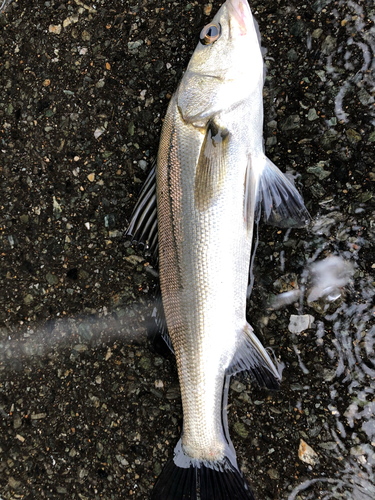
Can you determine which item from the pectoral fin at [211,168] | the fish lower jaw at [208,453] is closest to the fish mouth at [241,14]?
the pectoral fin at [211,168]

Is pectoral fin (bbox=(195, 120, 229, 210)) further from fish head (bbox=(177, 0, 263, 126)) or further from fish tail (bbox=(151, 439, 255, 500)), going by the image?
fish tail (bbox=(151, 439, 255, 500))

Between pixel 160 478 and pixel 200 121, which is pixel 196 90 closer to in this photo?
pixel 200 121

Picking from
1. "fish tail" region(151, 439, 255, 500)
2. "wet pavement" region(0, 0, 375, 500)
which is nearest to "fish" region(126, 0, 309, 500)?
"fish tail" region(151, 439, 255, 500)

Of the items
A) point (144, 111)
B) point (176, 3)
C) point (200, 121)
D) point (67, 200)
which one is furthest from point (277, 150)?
point (67, 200)

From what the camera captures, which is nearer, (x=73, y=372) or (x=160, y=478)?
(x=160, y=478)

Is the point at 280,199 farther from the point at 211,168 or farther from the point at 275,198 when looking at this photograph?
the point at 211,168
